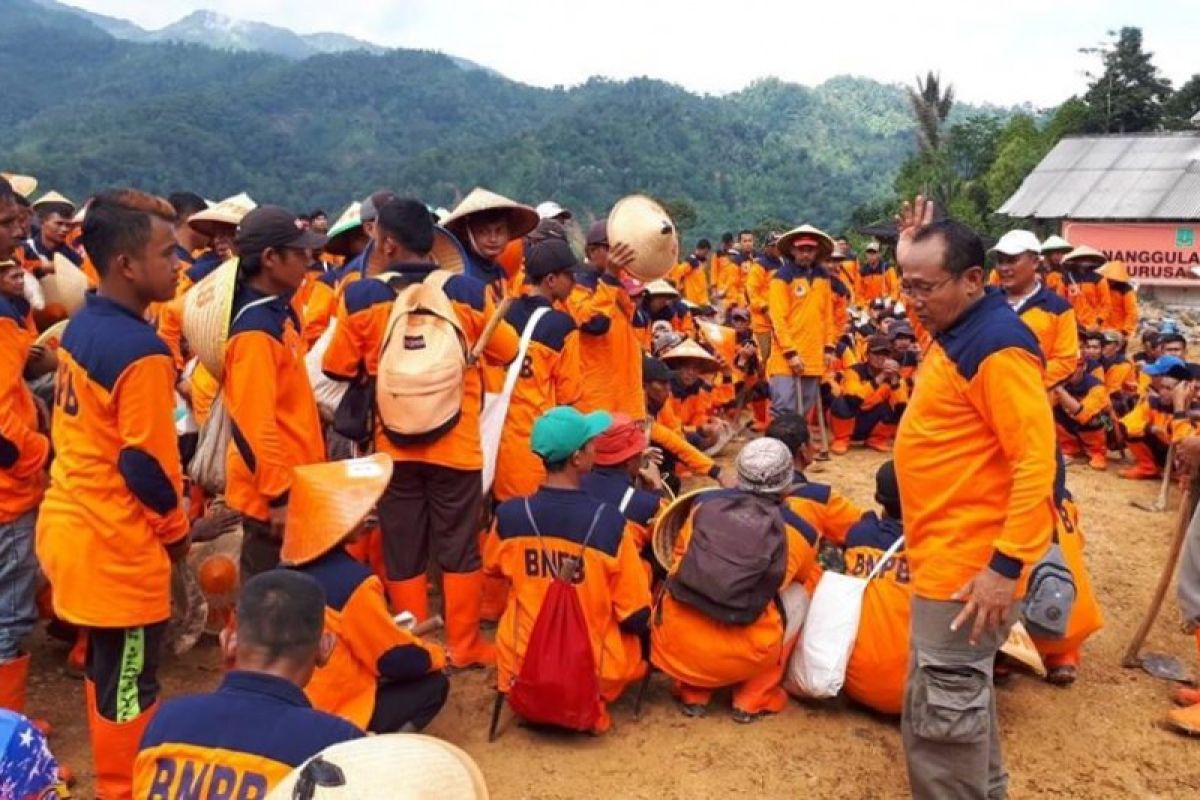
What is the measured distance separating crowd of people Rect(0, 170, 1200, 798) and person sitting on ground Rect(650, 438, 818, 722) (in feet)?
0.05

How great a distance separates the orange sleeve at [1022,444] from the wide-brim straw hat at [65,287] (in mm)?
4649

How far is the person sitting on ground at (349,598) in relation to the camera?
3561mm

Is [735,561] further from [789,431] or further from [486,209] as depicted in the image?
[486,209]

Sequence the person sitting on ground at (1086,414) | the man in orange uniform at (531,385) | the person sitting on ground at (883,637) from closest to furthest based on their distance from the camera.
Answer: the person sitting on ground at (883,637)
the man in orange uniform at (531,385)
the person sitting on ground at (1086,414)

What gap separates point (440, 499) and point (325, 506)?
4.14 feet

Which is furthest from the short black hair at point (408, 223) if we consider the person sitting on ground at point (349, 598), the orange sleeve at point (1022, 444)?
the orange sleeve at point (1022, 444)

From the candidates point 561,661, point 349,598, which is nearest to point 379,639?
point 349,598

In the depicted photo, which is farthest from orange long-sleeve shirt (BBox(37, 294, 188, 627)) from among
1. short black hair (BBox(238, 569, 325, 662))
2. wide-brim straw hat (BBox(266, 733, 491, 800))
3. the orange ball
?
wide-brim straw hat (BBox(266, 733, 491, 800))

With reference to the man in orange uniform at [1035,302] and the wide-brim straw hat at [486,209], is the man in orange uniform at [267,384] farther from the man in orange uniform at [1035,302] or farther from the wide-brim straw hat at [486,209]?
the man in orange uniform at [1035,302]

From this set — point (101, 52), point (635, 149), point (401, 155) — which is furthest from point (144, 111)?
point (101, 52)

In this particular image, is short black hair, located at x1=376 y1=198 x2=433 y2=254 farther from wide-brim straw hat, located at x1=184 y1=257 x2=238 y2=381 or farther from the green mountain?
the green mountain

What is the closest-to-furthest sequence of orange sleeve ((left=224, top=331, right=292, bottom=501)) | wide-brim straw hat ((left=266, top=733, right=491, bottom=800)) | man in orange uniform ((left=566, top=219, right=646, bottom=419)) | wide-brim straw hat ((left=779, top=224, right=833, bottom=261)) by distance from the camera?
1. wide-brim straw hat ((left=266, top=733, right=491, bottom=800))
2. orange sleeve ((left=224, top=331, right=292, bottom=501))
3. man in orange uniform ((left=566, top=219, right=646, bottom=419))
4. wide-brim straw hat ((left=779, top=224, right=833, bottom=261))

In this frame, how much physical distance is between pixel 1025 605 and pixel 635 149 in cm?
5742

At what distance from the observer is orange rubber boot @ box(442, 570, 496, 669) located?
4.89 meters
